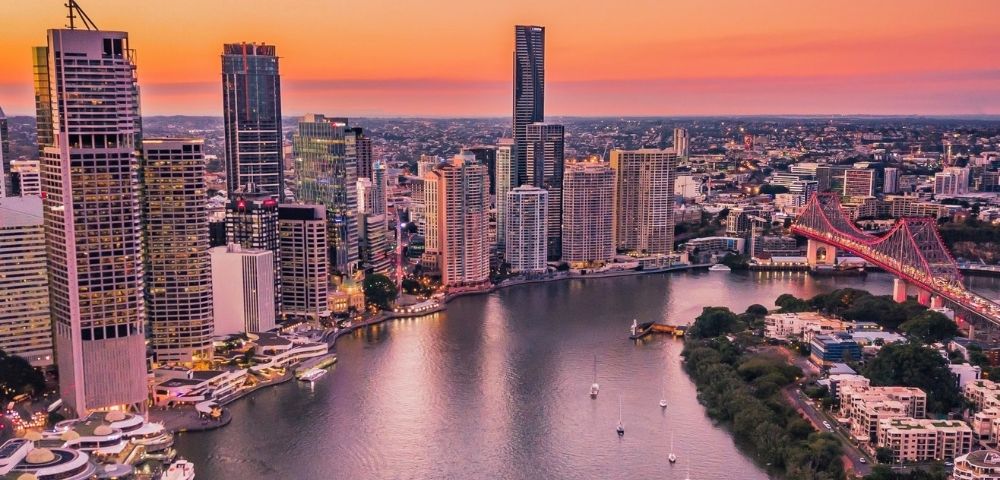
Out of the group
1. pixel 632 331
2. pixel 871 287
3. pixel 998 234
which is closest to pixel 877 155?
pixel 998 234

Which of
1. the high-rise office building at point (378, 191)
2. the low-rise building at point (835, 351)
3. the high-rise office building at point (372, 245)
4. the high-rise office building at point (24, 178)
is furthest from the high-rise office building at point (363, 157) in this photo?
the low-rise building at point (835, 351)

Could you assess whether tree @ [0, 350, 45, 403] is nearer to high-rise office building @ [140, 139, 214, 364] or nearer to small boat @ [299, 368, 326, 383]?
high-rise office building @ [140, 139, 214, 364]

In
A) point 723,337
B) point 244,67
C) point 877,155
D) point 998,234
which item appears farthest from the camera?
point 877,155

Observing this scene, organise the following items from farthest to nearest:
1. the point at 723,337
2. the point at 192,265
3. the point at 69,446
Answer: the point at 723,337 → the point at 192,265 → the point at 69,446

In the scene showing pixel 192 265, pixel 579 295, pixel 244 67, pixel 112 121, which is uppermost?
pixel 244 67

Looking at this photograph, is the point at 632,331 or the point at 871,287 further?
the point at 871,287

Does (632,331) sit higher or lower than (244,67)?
lower

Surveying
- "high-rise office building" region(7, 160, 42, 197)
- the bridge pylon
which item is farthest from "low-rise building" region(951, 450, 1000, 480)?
"high-rise office building" region(7, 160, 42, 197)

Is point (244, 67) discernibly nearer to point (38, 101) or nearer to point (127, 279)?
point (38, 101)
